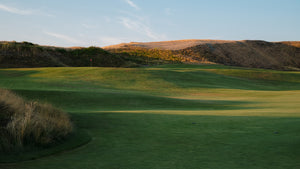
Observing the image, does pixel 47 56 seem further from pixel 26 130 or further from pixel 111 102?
pixel 26 130

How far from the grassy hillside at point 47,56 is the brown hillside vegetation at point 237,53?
23.0 metres

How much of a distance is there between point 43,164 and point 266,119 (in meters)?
6.80

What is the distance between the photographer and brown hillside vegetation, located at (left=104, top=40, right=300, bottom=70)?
87656mm

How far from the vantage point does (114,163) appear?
541 centimetres

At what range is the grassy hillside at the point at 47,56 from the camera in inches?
1870

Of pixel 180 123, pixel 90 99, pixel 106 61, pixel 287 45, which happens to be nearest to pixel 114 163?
pixel 180 123

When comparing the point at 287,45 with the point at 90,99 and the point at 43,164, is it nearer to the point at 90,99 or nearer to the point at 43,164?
the point at 90,99

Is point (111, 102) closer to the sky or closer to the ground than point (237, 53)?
closer to the ground

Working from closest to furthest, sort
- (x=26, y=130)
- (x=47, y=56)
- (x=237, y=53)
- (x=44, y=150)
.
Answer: (x=44, y=150)
(x=26, y=130)
(x=47, y=56)
(x=237, y=53)

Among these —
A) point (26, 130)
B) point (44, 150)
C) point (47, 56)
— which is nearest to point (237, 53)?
point (47, 56)

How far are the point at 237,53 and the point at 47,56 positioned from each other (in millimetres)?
60925

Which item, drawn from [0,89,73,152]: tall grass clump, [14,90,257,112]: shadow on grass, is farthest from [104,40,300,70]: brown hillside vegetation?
[0,89,73,152]: tall grass clump

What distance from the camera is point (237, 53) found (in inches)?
3807

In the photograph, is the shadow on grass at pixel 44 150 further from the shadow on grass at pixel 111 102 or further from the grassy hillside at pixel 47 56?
the grassy hillside at pixel 47 56
